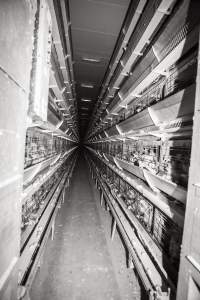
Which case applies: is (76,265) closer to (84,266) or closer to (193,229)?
(84,266)

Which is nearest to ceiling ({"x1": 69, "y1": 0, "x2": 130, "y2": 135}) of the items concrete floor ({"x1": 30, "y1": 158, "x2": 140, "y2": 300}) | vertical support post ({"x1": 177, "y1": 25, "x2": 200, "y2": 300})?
vertical support post ({"x1": 177, "y1": 25, "x2": 200, "y2": 300})

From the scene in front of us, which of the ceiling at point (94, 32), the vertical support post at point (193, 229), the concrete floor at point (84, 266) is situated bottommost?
the concrete floor at point (84, 266)

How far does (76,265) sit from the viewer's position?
2.65m

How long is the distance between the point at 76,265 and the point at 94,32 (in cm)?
357

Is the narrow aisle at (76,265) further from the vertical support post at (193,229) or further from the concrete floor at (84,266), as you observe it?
the vertical support post at (193,229)

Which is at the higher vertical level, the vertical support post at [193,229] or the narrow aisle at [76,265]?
the vertical support post at [193,229]

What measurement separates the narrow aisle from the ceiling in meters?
3.47

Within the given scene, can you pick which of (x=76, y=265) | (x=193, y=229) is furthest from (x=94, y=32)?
(x=76, y=265)

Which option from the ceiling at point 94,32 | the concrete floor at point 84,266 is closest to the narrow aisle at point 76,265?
the concrete floor at point 84,266

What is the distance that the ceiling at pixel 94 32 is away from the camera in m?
2.31

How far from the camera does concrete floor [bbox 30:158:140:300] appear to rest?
7.20 ft

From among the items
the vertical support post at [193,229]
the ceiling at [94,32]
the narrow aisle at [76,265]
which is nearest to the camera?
the vertical support post at [193,229]

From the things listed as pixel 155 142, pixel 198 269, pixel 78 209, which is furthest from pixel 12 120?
pixel 78 209

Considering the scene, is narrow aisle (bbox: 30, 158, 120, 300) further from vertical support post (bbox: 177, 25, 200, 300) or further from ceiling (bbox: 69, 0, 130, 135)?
ceiling (bbox: 69, 0, 130, 135)
